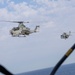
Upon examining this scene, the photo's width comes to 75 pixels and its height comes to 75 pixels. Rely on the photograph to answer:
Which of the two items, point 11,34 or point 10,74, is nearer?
point 10,74

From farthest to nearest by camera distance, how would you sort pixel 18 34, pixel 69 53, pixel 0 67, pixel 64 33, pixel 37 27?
pixel 64 33
pixel 37 27
pixel 18 34
pixel 69 53
pixel 0 67

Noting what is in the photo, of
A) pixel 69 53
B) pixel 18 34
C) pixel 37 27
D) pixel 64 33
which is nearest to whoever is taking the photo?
pixel 69 53

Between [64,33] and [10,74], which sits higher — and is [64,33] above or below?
below

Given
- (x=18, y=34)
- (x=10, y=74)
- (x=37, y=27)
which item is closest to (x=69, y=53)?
(x=10, y=74)

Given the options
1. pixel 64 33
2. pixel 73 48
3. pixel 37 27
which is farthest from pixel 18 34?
pixel 73 48

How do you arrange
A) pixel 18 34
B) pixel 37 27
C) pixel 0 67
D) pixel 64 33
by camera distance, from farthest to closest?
pixel 64 33 < pixel 37 27 < pixel 18 34 < pixel 0 67

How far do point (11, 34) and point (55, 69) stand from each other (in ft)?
181

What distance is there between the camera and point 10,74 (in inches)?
152

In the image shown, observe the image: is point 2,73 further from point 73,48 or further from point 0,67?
point 73,48

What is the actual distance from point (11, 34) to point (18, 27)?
187 centimetres

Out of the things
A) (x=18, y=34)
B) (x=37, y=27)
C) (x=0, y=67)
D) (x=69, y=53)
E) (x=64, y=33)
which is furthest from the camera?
(x=64, y=33)

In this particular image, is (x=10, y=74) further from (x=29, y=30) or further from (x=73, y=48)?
(x=29, y=30)

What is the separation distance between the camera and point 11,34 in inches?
2351

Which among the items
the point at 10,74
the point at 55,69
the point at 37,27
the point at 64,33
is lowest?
the point at 64,33
